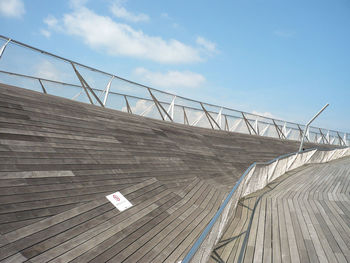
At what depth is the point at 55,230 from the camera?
337 cm

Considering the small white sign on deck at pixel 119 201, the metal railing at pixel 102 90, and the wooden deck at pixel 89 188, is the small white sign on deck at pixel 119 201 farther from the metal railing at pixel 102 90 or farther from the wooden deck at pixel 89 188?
the metal railing at pixel 102 90

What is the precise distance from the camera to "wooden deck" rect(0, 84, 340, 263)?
129 inches

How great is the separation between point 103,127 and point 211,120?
996 cm

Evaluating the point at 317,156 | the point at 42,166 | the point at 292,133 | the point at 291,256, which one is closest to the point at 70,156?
the point at 42,166

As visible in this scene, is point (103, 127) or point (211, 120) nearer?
point (103, 127)

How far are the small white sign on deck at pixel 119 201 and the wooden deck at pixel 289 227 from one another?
1706 mm

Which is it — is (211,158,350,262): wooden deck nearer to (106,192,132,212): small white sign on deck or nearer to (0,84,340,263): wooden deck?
(0,84,340,263): wooden deck

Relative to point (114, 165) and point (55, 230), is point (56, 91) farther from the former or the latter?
point (55, 230)

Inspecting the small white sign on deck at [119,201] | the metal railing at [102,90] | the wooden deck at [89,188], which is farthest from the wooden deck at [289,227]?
the metal railing at [102,90]

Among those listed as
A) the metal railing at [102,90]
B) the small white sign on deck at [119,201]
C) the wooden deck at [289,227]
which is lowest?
the wooden deck at [289,227]

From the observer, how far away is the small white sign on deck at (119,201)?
445 centimetres

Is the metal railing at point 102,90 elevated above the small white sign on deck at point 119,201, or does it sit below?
above

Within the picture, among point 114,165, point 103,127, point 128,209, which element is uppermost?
point 103,127

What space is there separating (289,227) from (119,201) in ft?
11.3
